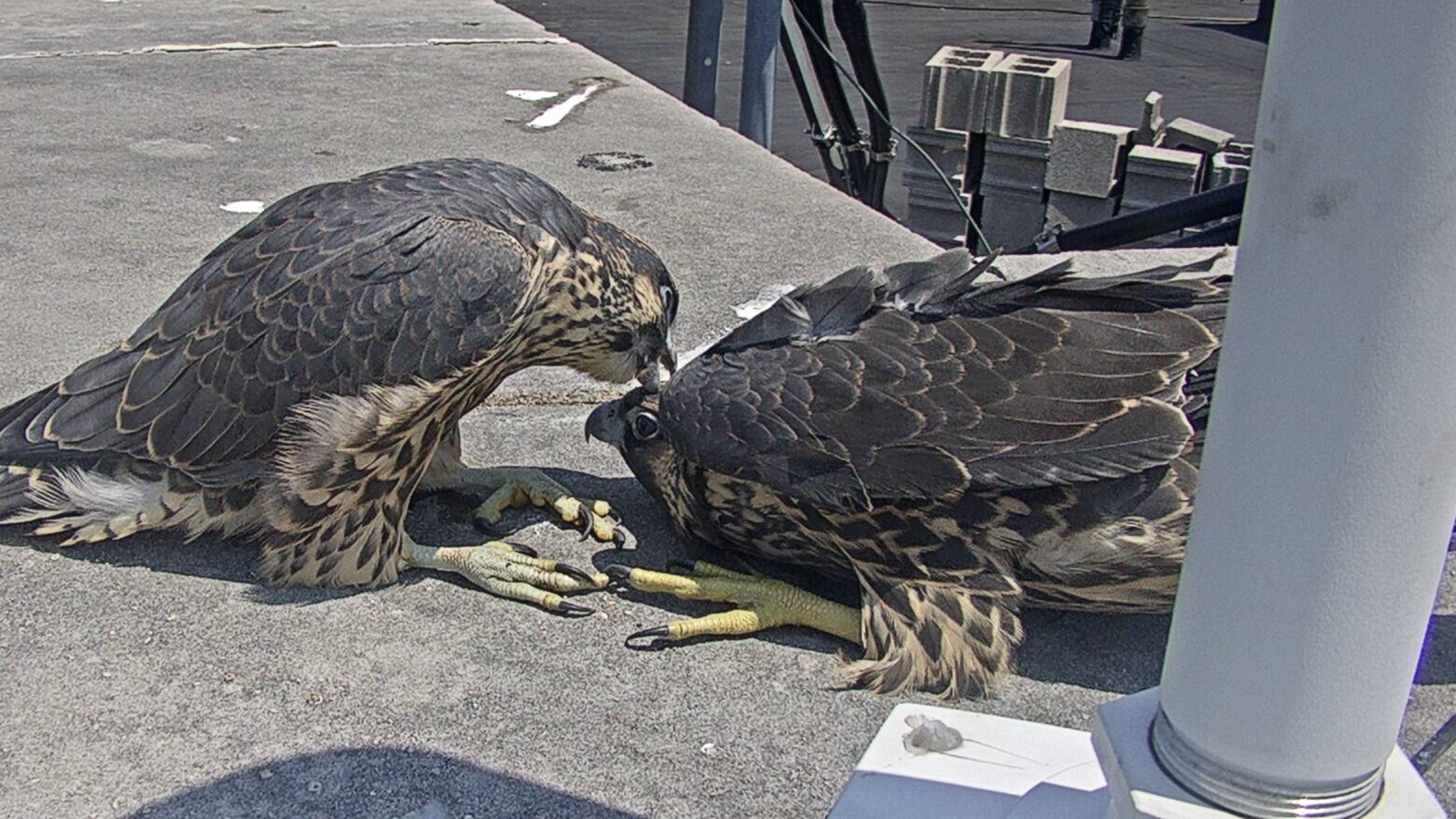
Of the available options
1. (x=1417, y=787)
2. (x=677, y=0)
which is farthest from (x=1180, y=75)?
(x=1417, y=787)

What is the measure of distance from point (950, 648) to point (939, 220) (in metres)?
6.95

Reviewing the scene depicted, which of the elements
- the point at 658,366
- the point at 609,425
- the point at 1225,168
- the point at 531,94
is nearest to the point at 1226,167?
the point at 1225,168

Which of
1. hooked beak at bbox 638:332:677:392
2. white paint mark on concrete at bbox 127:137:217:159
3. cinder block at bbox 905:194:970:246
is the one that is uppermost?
hooked beak at bbox 638:332:677:392

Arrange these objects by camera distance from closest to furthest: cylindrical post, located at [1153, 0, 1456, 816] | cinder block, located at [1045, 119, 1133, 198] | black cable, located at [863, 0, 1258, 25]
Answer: cylindrical post, located at [1153, 0, 1456, 816] < cinder block, located at [1045, 119, 1133, 198] < black cable, located at [863, 0, 1258, 25]

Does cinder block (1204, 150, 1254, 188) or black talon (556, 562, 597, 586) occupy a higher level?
cinder block (1204, 150, 1254, 188)

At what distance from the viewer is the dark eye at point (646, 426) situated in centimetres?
313

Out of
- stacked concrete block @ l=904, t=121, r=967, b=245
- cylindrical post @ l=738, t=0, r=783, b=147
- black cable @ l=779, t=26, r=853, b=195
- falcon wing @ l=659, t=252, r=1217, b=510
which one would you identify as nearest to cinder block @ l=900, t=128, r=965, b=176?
stacked concrete block @ l=904, t=121, r=967, b=245

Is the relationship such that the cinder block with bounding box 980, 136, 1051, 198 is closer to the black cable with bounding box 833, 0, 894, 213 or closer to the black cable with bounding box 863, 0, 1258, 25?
the black cable with bounding box 833, 0, 894, 213

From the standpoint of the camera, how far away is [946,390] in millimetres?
2596

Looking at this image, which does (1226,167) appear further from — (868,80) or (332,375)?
(332,375)

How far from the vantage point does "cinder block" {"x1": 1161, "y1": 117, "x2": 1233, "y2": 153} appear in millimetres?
9000

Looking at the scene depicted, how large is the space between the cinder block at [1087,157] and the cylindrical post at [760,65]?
6.68ft

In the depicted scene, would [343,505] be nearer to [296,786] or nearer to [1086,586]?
[296,786]

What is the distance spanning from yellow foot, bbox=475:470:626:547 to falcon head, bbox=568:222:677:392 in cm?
30
